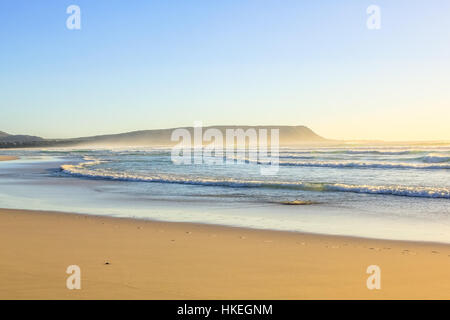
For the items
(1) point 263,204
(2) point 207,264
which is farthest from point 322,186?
(2) point 207,264

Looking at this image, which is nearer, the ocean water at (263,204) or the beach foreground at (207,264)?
the beach foreground at (207,264)

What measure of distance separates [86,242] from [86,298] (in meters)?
2.97

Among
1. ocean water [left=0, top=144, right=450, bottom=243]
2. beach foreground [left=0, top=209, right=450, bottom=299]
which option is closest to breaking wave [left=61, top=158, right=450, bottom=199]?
ocean water [left=0, top=144, right=450, bottom=243]

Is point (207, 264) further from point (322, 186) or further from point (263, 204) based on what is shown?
point (322, 186)

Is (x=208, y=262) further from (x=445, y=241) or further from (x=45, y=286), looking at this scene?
(x=445, y=241)

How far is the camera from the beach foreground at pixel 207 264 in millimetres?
4793

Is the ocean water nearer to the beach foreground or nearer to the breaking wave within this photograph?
the breaking wave

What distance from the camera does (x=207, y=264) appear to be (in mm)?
5977

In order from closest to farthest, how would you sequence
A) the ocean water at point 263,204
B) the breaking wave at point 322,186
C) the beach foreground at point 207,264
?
the beach foreground at point 207,264 → the ocean water at point 263,204 → the breaking wave at point 322,186

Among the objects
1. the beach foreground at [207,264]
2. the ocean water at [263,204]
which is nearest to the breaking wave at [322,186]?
the ocean water at [263,204]

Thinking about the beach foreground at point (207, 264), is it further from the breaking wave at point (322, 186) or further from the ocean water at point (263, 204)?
the breaking wave at point (322, 186)

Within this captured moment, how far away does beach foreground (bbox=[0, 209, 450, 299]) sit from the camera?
4.79 metres
